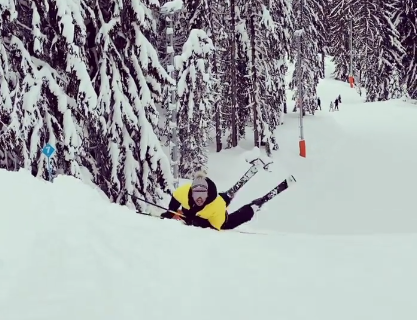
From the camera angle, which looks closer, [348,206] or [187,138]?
[348,206]

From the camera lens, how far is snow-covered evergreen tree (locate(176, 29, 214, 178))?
18.5 metres

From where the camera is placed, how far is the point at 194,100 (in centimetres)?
1983

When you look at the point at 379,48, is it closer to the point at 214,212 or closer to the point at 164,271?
the point at 214,212

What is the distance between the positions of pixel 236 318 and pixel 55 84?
283 inches

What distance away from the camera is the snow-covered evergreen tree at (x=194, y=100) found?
1853cm

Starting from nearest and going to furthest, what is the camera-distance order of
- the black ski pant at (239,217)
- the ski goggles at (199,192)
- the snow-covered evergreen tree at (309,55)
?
the ski goggles at (199,192) < the black ski pant at (239,217) < the snow-covered evergreen tree at (309,55)

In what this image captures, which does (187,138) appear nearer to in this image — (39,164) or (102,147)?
(102,147)

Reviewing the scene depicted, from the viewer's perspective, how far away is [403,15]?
37.0 metres

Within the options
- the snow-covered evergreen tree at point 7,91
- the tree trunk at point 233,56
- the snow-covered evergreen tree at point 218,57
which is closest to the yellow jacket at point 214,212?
the snow-covered evergreen tree at point 7,91

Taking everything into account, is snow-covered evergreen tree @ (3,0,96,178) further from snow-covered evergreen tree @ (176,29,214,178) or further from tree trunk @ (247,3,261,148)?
tree trunk @ (247,3,261,148)

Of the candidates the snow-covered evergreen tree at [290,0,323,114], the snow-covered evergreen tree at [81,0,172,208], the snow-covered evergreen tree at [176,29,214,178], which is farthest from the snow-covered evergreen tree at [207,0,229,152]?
the snow-covered evergreen tree at [81,0,172,208]

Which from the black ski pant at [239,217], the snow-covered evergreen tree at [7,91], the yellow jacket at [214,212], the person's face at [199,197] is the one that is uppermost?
the snow-covered evergreen tree at [7,91]

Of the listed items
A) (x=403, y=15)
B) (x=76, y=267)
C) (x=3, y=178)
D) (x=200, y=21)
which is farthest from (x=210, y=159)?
(x=403, y=15)

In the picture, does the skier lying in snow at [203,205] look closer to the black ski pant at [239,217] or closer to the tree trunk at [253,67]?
the black ski pant at [239,217]
